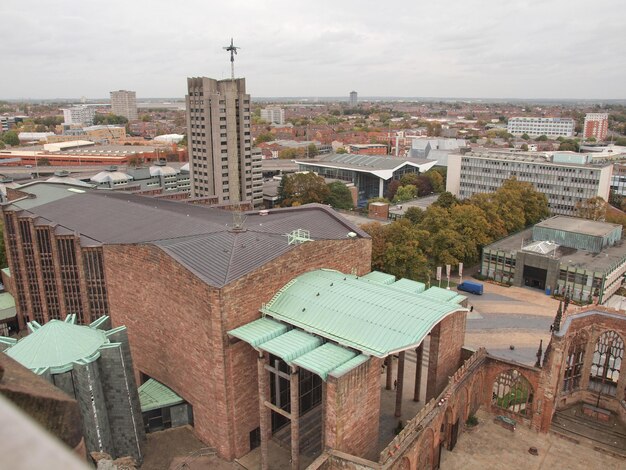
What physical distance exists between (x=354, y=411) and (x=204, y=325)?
10.3 metres

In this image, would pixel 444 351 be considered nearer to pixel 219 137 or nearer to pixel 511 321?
pixel 511 321

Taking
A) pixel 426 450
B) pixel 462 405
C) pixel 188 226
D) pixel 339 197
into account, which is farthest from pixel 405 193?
pixel 426 450

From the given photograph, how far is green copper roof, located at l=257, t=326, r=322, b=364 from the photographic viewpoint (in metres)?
27.7

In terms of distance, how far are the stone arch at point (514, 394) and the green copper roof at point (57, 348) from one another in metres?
28.0

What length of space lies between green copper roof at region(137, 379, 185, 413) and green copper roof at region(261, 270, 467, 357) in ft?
32.2

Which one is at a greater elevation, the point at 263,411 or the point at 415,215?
the point at 415,215

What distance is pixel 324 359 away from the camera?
90.5 feet

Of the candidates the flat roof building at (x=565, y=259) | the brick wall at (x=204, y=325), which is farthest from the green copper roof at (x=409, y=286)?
the flat roof building at (x=565, y=259)

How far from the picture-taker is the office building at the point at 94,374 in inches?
1108

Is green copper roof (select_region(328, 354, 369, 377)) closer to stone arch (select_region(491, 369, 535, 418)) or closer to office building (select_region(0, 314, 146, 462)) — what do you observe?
office building (select_region(0, 314, 146, 462))

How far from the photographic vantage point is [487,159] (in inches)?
4380

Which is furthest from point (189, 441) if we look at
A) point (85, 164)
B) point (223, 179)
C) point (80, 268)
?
point (85, 164)

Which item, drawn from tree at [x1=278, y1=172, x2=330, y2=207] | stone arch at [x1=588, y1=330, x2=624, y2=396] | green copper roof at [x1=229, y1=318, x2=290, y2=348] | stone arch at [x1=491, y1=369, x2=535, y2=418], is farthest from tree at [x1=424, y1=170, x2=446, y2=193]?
green copper roof at [x1=229, y1=318, x2=290, y2=348]

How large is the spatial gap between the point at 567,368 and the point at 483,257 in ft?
110
